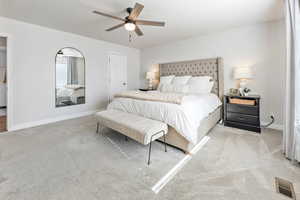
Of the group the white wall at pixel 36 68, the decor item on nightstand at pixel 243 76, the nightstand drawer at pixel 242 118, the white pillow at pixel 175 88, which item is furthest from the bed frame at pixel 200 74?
the white wall at pixel 36 68

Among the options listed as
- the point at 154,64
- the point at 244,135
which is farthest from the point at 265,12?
the point at 154,64

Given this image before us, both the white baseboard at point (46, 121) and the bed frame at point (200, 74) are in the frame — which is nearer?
the bed frame at point (200, 74)

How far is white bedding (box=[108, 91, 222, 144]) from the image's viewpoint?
198cm

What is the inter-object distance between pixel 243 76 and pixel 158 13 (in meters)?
2.36

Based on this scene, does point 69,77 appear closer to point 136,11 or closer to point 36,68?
point 36,68

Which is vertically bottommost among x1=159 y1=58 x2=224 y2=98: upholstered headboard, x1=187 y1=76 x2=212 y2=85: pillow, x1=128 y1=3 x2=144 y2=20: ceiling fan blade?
x1=187 y1=76 x2=212 y2=85: pillow

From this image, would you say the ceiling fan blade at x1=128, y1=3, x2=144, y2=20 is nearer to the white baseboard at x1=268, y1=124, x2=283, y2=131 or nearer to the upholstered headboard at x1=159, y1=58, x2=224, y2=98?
the upholstered headboard at x1=159, y1=58, x2=224, y2=98

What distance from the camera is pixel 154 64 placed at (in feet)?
17.5

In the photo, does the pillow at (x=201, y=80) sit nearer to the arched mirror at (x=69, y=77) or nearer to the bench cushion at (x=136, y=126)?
the bench cushion at (x=136, y=126)

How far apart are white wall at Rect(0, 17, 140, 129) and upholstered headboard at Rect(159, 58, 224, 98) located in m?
2.78

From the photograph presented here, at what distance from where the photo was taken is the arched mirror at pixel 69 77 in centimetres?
378

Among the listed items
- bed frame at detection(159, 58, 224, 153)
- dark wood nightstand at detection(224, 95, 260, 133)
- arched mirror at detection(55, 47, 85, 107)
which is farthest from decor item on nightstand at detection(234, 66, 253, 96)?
arched mirror at detection(55, 47, 85, 107)

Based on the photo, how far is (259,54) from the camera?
10.5 feet

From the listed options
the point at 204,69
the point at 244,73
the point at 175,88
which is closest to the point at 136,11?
the point at 175,88
